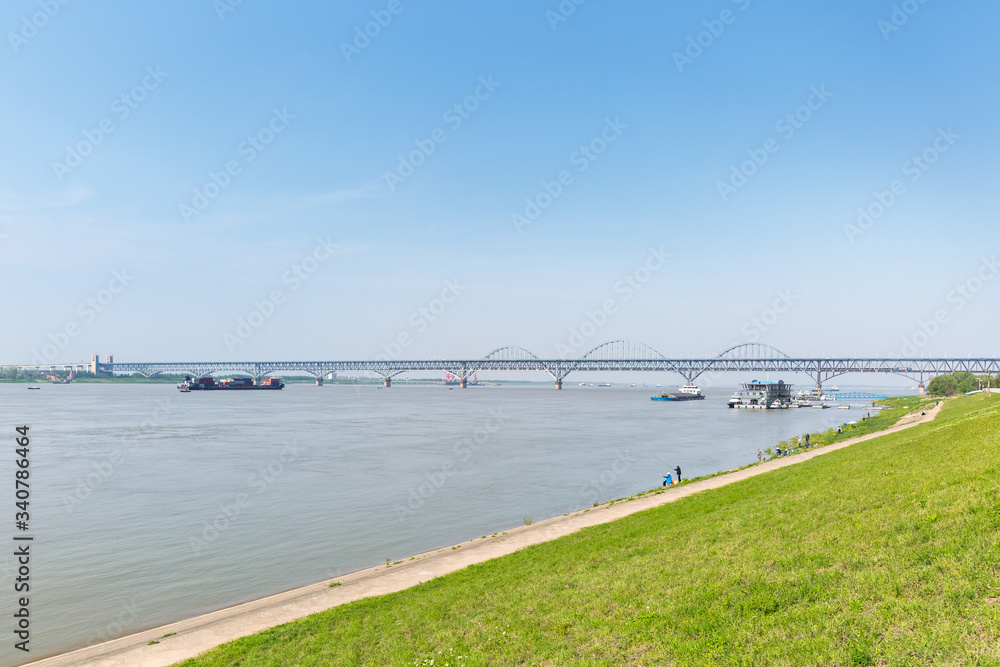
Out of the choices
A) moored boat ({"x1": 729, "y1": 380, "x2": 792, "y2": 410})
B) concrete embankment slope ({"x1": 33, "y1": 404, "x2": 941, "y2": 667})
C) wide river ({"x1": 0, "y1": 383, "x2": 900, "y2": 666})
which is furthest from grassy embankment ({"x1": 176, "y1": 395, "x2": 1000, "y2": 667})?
moored boat ({"x1": 729, "y1": 380, "x2": 792, "y2": 410})

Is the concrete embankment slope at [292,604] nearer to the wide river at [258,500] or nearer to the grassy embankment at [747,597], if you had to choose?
the grassy embankment at [747,597]

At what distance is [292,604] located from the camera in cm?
1441

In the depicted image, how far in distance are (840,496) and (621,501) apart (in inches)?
493

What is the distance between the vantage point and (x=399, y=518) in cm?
2580

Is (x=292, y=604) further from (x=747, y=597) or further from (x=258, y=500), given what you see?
(x=258, y=500)

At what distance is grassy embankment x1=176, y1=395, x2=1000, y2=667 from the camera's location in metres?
7.64

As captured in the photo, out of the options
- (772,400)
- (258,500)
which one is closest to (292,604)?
(258,500)

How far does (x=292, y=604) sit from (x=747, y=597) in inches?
418

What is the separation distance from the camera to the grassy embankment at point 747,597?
7.64m

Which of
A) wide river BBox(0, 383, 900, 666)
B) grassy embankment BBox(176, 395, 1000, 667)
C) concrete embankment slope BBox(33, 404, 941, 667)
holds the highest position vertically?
grassy embankment BBox(176, 395, 1000, 667)

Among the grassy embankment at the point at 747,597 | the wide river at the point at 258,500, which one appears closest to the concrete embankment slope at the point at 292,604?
the grassy embankment at the point at 747,597

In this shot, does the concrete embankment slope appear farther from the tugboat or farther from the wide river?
the tugboat

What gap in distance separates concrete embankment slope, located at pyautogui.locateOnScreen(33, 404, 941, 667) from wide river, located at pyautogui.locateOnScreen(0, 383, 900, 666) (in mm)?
2064

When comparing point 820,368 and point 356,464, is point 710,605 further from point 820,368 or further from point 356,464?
point 820,368
